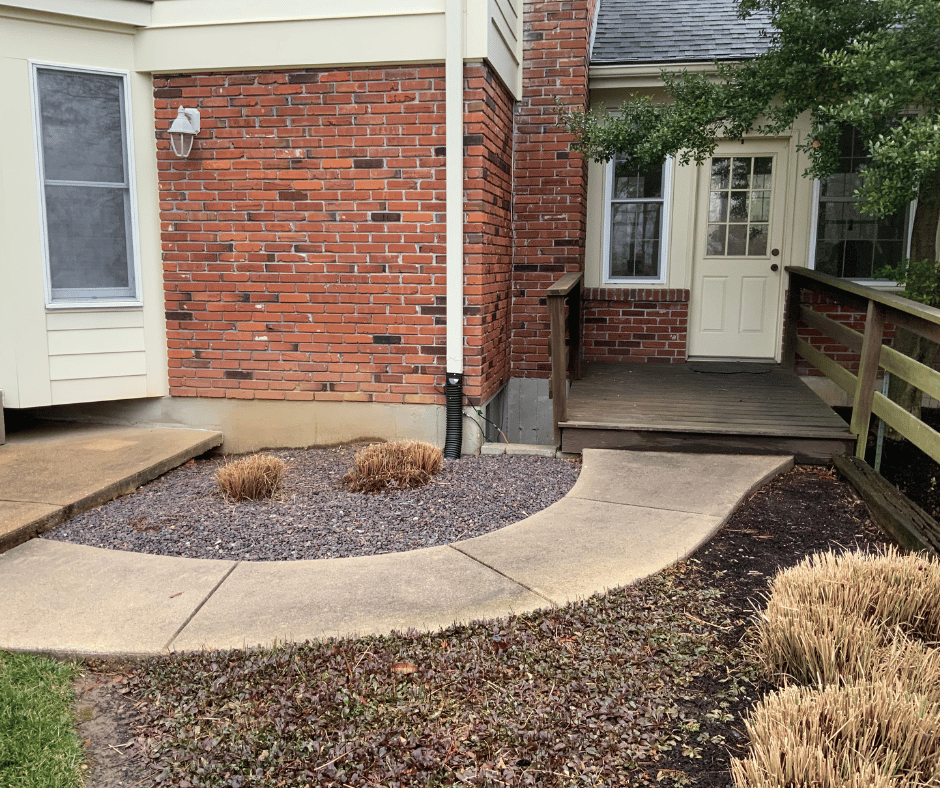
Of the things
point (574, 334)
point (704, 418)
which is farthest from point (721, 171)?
point (704, 418)

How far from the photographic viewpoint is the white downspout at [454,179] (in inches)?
218

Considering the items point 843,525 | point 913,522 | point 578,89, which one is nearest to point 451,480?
point 843,525

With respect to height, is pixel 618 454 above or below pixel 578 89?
below

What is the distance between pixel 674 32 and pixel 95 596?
25.2 feet

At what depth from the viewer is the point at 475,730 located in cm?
245

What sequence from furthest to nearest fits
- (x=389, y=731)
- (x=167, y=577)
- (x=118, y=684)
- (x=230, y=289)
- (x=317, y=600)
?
1. (x=230, y=289)
2. (x=167, y=577)
3. (x=317, y=600)
4. (x=118, y=684)
5. (x=389, y=731)

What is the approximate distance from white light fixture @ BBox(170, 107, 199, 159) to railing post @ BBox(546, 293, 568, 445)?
286 centimetres

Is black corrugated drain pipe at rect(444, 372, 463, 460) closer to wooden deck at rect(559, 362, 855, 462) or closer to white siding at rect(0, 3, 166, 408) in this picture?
wooden deck at rect(559, 362, 855, 462)

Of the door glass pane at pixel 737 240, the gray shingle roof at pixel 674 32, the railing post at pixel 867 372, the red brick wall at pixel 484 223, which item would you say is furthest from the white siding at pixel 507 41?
the railing post at pixel 867 372

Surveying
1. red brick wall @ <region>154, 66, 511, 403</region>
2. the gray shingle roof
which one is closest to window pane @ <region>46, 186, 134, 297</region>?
red brick wall @ <region>154, 66, 511, 403</region>

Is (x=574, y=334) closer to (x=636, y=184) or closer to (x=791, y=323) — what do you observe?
(x=636, y=184)

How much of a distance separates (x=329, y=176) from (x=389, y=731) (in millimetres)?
4394

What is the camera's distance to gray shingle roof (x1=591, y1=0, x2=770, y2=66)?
25.8 ft

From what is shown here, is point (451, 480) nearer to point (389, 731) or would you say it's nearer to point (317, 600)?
point (317, 600)
